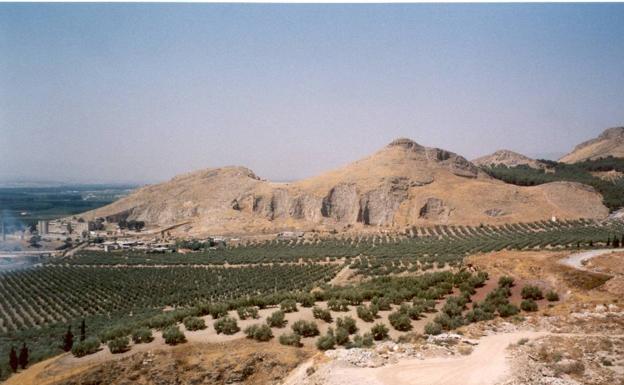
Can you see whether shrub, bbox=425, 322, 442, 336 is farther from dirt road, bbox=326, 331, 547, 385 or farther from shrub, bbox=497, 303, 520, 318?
shrub, bbox=497, 303, 520, 318

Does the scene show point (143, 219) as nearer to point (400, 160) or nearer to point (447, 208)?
point (400, 160)

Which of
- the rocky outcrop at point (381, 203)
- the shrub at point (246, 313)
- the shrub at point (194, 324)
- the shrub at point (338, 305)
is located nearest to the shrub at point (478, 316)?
the shrub at point (338, 305)

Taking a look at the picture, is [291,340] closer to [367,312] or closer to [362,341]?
[362,341]

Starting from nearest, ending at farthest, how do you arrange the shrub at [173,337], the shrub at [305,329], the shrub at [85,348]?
the shrub at [85,348], the shrub at [173,337], the shrub at [305,329]

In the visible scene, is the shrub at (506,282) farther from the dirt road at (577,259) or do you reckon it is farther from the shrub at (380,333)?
the shrub at (380,333)

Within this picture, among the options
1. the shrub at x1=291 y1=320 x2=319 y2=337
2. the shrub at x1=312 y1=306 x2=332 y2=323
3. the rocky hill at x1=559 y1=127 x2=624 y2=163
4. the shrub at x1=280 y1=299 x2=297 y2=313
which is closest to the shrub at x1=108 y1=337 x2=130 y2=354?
the shrub at x1=291 y1=320 x2=319 y2=337

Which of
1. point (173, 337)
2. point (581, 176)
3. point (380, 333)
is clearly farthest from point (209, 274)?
point (581, 176)
